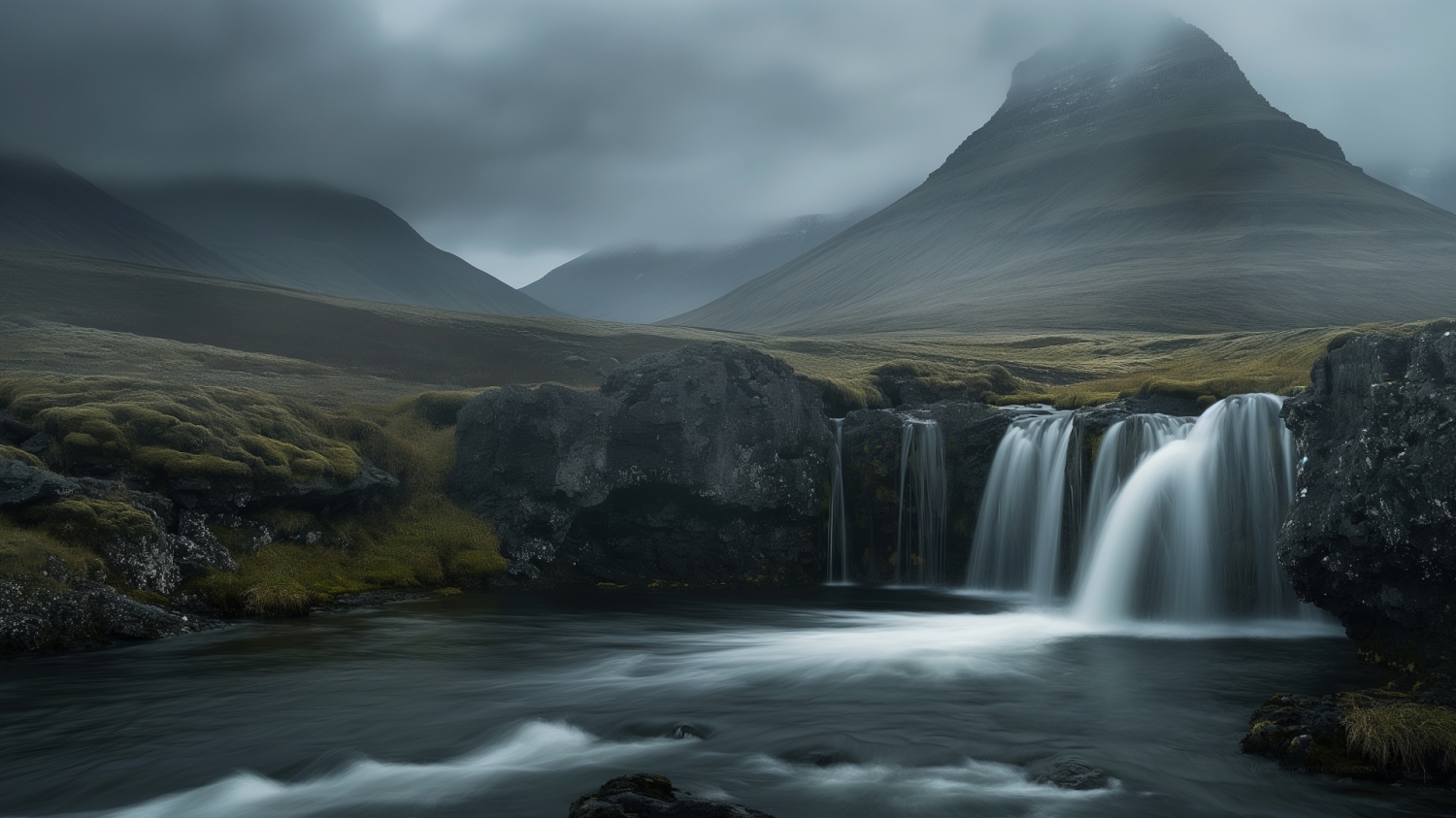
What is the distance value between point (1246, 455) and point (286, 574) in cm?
2937

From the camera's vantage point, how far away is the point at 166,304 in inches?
4636

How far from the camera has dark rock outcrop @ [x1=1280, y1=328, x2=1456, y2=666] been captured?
1734cm

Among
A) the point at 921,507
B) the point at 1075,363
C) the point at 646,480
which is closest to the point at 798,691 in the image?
the point at 646,480

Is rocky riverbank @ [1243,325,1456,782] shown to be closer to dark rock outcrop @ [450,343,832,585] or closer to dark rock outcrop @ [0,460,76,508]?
dark rock outcrop @ [450,343,832,585]

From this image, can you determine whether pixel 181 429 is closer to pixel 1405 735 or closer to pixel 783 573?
pixel 783 573

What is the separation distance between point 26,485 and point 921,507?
29.9 meters

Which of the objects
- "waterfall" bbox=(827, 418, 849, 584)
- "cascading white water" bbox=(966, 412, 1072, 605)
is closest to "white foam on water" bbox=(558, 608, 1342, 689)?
"cascading white water" bbox=(966, 412, 1072, 605)

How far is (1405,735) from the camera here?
43.9 feet

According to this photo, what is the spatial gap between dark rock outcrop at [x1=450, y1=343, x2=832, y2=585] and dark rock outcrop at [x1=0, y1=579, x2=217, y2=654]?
1326 centimetres

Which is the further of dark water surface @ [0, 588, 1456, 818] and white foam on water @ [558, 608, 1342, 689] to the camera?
white foam on water @ [558, 608, 1342, 689]

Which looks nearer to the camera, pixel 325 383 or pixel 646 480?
pixel 646 480

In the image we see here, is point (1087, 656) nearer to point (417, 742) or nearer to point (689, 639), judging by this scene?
point (689, 639)

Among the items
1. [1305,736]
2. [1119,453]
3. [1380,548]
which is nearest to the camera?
[1305,736]

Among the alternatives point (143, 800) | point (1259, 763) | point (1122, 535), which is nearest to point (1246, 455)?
point (1122, 535)
